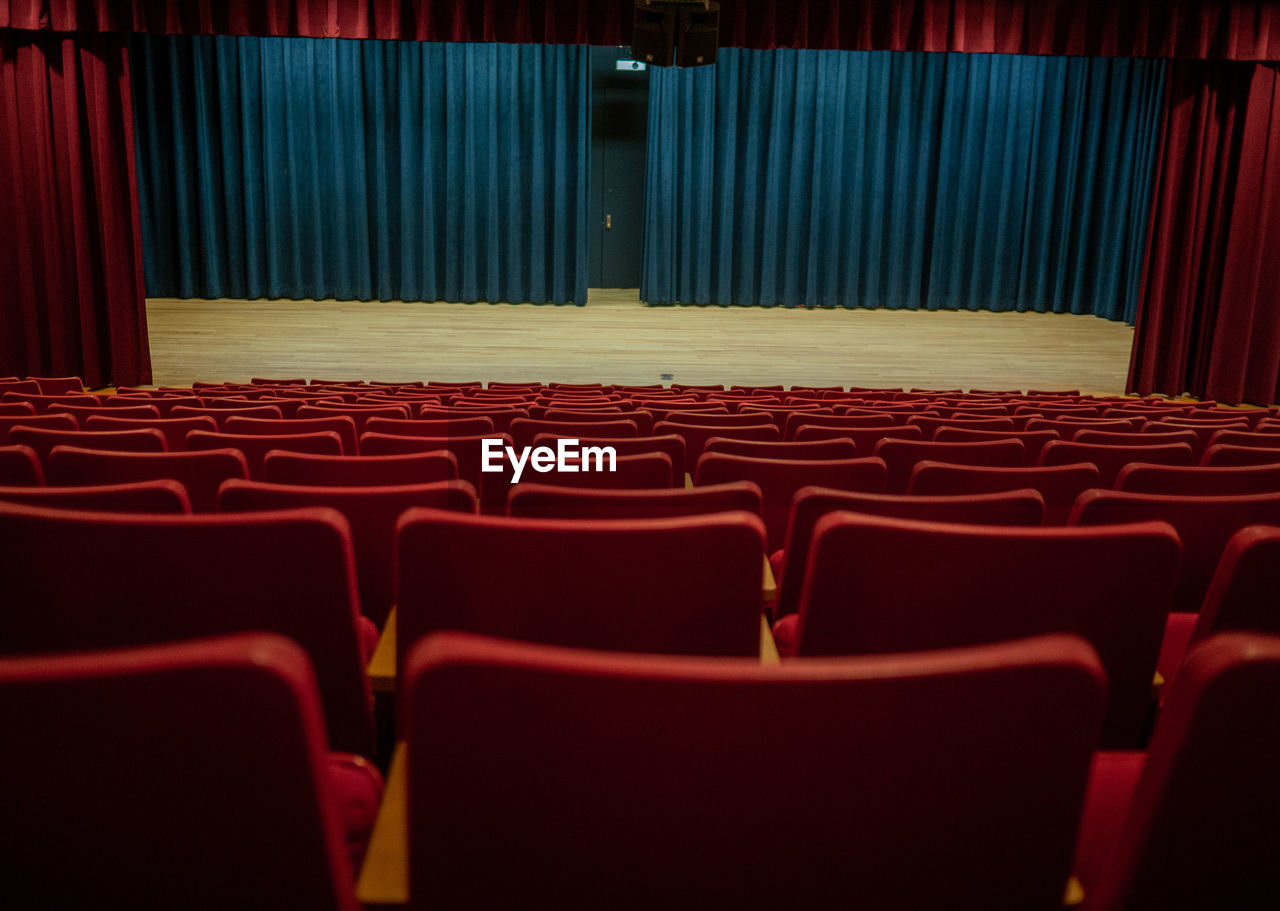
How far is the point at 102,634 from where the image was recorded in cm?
136

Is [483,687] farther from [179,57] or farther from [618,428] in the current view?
[179,57]

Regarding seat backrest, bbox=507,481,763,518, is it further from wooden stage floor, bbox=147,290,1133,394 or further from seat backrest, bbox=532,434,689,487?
wooden stage floor, bbox=147,290,1133,394

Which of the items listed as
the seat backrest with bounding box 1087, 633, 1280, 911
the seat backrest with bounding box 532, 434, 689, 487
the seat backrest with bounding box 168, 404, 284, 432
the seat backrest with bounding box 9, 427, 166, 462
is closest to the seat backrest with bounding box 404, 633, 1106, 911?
the seat backrest with bounding box 1087, 633, 1280, 911

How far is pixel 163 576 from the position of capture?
4.34 ft

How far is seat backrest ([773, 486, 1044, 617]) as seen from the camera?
5.58ft

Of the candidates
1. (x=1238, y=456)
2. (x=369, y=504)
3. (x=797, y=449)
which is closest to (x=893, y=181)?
(x=1238, y=456)

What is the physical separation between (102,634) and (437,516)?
53 cm

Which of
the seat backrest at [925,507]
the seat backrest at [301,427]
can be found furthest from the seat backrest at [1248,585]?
the seat backrest at [301,427]

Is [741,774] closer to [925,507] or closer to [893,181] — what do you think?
[925,507]

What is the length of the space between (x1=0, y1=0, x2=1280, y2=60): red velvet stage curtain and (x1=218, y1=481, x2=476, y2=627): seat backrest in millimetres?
6876

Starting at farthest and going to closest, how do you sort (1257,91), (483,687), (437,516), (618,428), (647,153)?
(647,153), (1257,91), (618,428), (437,516), (483,687)

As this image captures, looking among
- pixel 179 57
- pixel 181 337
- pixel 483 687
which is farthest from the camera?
pixel 179 57

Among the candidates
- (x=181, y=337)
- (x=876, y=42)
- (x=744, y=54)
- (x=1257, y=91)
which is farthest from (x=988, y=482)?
(x=744, y=54)

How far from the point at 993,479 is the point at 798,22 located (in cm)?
650
